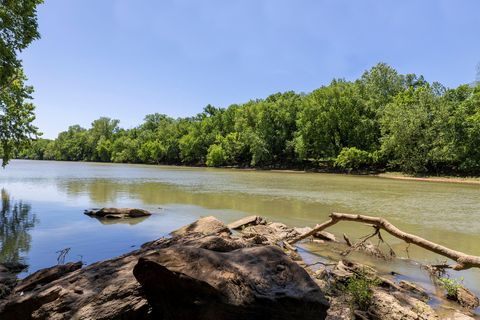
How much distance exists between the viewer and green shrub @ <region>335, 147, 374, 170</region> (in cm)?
5784

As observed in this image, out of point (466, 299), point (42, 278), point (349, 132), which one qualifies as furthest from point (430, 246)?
point (349, 132)

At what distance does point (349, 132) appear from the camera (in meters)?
65.9

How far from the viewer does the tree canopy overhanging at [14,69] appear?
48.8 ft

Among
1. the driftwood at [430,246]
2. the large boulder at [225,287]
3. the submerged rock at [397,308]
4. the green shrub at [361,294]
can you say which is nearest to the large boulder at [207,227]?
the driftwood at [430,246]

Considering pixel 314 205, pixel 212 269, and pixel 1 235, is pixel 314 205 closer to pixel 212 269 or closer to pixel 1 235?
pixel 1 235

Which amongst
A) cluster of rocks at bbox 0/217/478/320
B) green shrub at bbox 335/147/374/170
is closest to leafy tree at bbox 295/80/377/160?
green shrub at bbox 335/147/374/170

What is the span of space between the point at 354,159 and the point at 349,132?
30.6 feet

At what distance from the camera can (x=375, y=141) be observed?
63.5 metres

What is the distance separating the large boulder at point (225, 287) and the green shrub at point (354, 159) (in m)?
57.2

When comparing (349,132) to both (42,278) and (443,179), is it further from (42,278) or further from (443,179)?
(42,278)

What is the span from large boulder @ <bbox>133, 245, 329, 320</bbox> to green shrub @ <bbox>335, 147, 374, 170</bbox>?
57221mm

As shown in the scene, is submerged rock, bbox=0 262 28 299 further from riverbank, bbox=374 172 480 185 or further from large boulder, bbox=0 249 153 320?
riverbank, bbox=374 172 480 185

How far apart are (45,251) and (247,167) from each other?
72498 millimetres

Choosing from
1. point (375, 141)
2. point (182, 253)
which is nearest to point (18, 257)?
point (182, 253)
